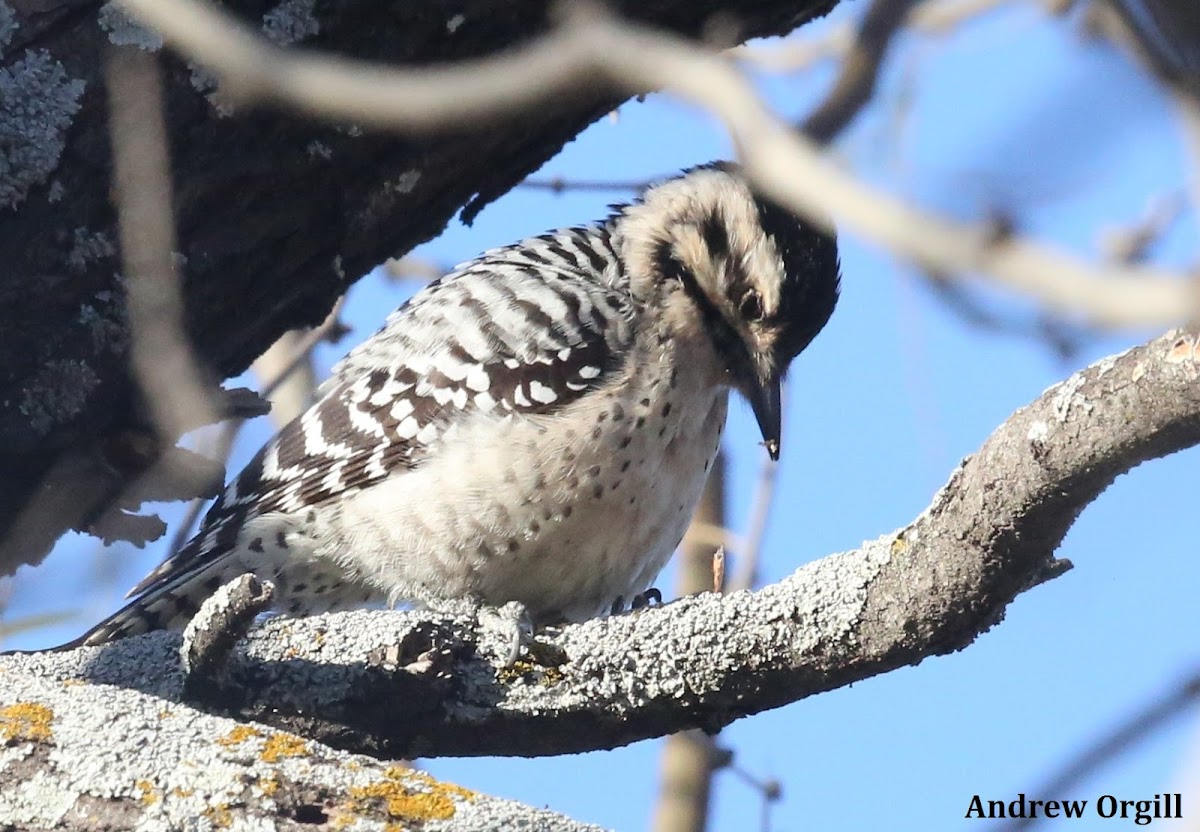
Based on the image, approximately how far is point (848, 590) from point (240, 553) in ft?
6.62

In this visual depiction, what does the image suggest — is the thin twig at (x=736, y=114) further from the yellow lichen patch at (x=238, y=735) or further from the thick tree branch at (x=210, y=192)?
the thick tree branch at (x=210, y=192)

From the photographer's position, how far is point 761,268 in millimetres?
4711

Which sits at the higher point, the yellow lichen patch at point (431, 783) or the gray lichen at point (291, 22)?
the gray lichen at point (291, 22)

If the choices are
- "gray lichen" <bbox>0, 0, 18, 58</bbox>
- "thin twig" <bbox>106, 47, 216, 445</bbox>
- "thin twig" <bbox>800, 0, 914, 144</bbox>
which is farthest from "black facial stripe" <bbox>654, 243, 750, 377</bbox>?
"thin twig" <bbox>800, 0, 914, 144</bbox>

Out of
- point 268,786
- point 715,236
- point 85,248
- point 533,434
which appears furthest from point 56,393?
point 715,236

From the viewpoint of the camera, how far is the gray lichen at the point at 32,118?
11.1 ft

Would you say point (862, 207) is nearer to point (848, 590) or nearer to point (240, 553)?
point (848, 590)

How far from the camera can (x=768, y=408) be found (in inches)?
182

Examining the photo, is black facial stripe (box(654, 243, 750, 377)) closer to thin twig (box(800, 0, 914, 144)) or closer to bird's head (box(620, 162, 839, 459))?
bird's head (box(620, 162, 839, 459))

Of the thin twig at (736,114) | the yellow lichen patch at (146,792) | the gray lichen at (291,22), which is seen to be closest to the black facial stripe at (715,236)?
the gray lichen at (291,22)

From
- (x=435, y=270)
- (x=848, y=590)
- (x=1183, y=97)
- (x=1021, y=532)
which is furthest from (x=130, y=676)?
(x=435, y=270)

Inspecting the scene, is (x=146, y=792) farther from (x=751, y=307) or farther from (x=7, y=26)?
(x=751, y=307)

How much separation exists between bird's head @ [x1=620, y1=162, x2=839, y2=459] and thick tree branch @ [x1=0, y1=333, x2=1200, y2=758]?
56.3 inches

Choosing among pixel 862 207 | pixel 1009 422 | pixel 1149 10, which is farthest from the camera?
pixel 1009 422
